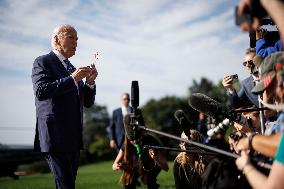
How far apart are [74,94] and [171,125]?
280 feet

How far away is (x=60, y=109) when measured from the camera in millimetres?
5066

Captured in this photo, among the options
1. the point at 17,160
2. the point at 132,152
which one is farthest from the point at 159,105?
the point at 132,152

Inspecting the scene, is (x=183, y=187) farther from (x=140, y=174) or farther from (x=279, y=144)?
(x=279, y=144)

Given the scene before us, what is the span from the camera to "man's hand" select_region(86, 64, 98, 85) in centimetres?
528

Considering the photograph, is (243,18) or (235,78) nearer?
(243,18)

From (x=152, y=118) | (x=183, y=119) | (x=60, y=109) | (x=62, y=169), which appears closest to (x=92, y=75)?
(x=60, y=109)

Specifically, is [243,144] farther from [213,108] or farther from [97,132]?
[97,132]

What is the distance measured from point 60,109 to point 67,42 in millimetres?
998

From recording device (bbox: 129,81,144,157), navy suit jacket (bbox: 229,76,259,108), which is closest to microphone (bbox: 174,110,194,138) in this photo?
recording device (bbox: 129,81,144,157)

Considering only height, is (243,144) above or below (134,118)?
below

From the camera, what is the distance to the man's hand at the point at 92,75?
5.28 metres

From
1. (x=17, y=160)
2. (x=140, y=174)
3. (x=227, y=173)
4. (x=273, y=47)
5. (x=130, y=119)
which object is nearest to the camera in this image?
(x=227, y=173)

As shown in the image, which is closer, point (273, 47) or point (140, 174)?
point (273, 47)

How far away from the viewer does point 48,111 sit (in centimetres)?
501
